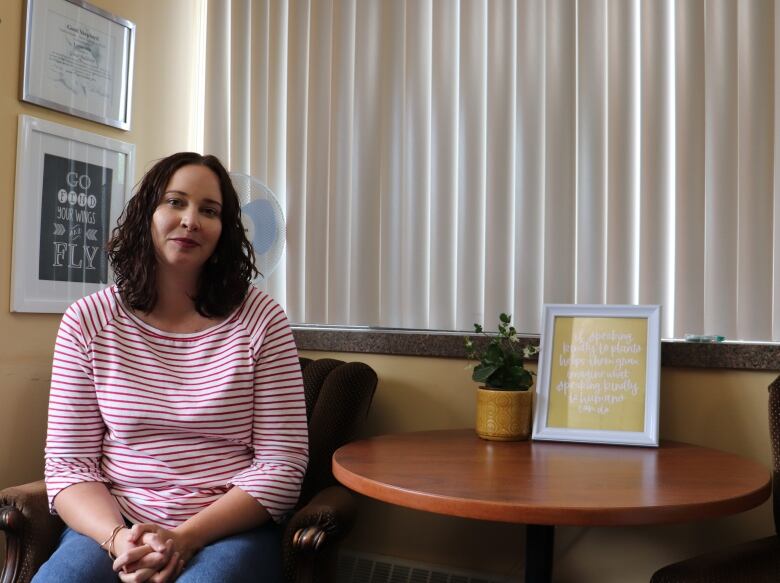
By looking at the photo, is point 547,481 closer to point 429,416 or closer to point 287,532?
point 287,532

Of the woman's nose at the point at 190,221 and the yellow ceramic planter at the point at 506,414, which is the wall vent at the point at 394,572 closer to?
Answer: the yellow ceramic planter at the point at 506,414

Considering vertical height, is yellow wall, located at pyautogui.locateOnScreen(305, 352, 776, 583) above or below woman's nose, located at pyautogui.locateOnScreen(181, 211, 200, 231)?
below

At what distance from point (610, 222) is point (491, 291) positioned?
0.40 meters

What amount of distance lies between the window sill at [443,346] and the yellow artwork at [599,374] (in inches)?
5.1

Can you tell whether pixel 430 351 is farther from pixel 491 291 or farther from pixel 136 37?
pixel 136 37

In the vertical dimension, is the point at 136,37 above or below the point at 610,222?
above

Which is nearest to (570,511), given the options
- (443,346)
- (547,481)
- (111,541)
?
(547,481)

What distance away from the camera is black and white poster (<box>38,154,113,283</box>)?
2.17 m

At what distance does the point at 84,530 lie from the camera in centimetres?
140

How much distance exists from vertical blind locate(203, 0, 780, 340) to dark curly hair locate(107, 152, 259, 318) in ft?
2.37

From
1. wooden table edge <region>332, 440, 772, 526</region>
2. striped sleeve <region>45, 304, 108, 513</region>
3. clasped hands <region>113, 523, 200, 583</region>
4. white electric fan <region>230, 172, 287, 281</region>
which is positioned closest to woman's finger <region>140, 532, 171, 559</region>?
clasped hands <region>113, 523, 200, 583</region>

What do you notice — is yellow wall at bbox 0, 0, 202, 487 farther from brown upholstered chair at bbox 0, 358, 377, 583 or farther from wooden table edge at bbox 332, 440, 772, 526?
wooden table edge at bbox 332, 440, 772, 526

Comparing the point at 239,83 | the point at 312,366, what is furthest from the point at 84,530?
the point at 239,83

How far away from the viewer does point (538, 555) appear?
1443mm
